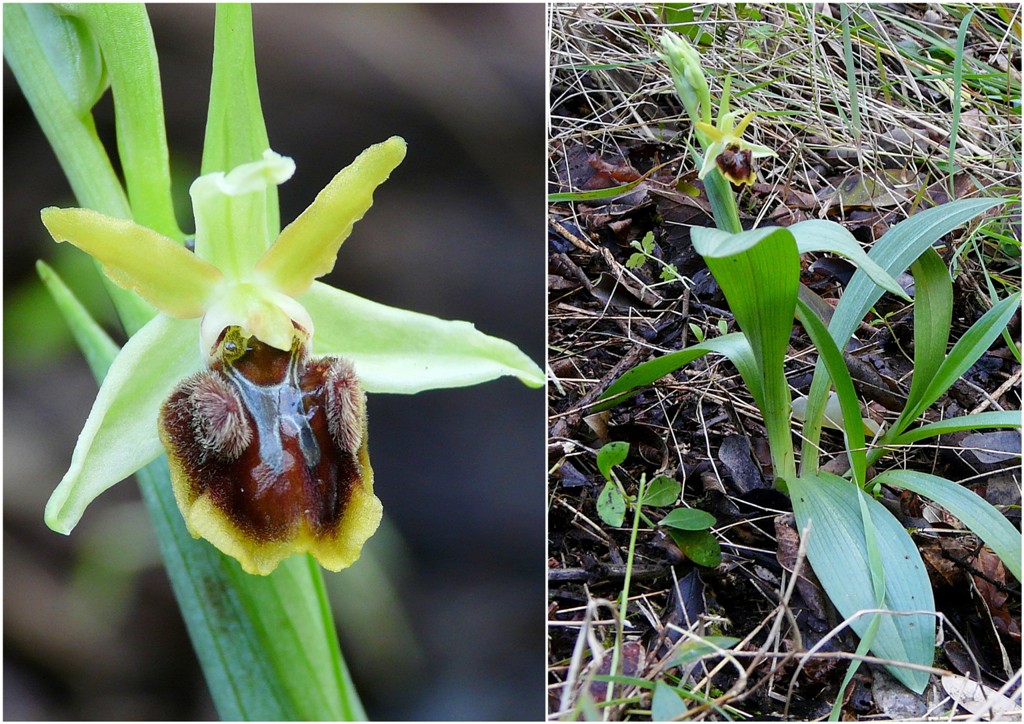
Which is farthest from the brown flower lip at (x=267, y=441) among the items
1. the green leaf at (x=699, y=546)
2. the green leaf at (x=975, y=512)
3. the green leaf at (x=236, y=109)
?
the green leaf at (x=975, y=512)

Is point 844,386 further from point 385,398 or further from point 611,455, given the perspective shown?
point 385,398

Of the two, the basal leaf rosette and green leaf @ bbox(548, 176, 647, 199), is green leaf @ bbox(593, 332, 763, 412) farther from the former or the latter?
the basal leaf rosette

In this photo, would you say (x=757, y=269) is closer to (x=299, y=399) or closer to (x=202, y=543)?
(x=299, y=399)

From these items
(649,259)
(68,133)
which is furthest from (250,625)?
(649,259)

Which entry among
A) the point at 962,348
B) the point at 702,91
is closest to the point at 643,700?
the point at 962,348

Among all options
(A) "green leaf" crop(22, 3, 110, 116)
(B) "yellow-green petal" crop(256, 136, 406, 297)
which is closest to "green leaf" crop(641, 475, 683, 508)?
(B) "yellow-green petal" crop(256, 136, 406, 297)

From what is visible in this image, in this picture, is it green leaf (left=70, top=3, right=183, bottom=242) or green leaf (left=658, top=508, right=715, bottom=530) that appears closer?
green leaf (left=70, top=3, right=183, bottom=242)
